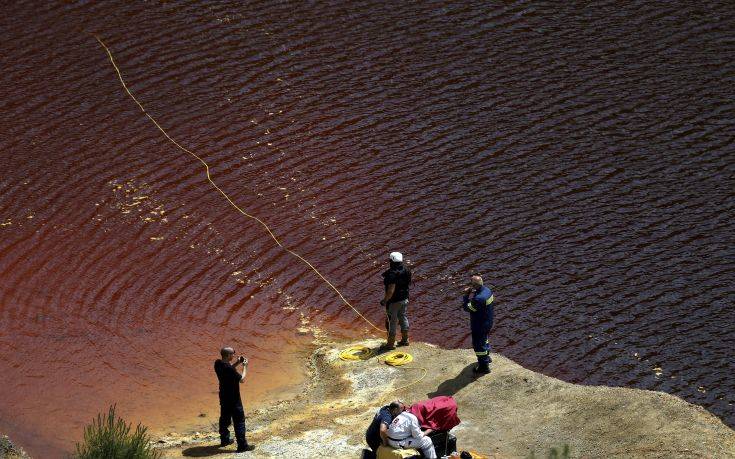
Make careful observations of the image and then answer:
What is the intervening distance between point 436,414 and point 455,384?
106 inches

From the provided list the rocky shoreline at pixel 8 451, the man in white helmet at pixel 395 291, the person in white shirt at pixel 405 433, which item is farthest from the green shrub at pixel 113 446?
the man in white helmet at pixel 395 291

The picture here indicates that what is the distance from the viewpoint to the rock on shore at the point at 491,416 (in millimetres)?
13719

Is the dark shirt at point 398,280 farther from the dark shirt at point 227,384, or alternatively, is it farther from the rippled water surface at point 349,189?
the dark shirt at point 227,384

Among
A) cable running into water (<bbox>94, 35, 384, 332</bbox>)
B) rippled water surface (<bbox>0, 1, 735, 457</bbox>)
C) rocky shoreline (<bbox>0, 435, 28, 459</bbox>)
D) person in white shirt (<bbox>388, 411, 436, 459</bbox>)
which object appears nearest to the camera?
person in white shirt (<bbox>388, 411, 436, 459</bbox>)

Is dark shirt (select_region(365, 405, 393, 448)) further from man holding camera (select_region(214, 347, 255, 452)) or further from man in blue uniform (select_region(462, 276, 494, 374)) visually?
man in blue uniform (select_region(462, 276, 494, 374))

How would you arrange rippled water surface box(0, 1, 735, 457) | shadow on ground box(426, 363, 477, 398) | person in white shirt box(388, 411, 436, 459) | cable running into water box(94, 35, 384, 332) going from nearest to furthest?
person in white shirt box(388, 411, 436, 459) → shadow on ground box(426, 363, 477, 398) → rippled water surface box(0, 1, 735, 457) → cable running into water box(94, 35, 384, 332)

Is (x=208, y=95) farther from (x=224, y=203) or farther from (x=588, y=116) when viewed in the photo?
(x=588, y=116)

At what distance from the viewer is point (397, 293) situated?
1700cm

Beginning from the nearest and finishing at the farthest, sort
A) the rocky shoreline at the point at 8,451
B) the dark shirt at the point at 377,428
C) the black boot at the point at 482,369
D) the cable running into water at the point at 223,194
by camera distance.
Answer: the dark shirt at the point at 377,428, the rocky shoreline at the point at 8,451, the black boot at the point at 482,369, the cable running into water at the point at 223,194

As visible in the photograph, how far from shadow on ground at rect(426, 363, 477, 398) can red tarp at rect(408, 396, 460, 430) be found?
2.35 meters

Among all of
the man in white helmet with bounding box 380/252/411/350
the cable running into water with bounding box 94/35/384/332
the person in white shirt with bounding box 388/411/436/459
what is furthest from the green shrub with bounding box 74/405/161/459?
the cable running into water with bounding box 94/35/384/332

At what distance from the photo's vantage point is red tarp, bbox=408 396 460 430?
13.3 m

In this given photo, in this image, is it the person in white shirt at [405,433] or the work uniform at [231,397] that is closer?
the person in white shirt at [405,433]

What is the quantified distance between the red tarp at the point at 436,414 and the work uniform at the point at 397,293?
3676 millimetres
